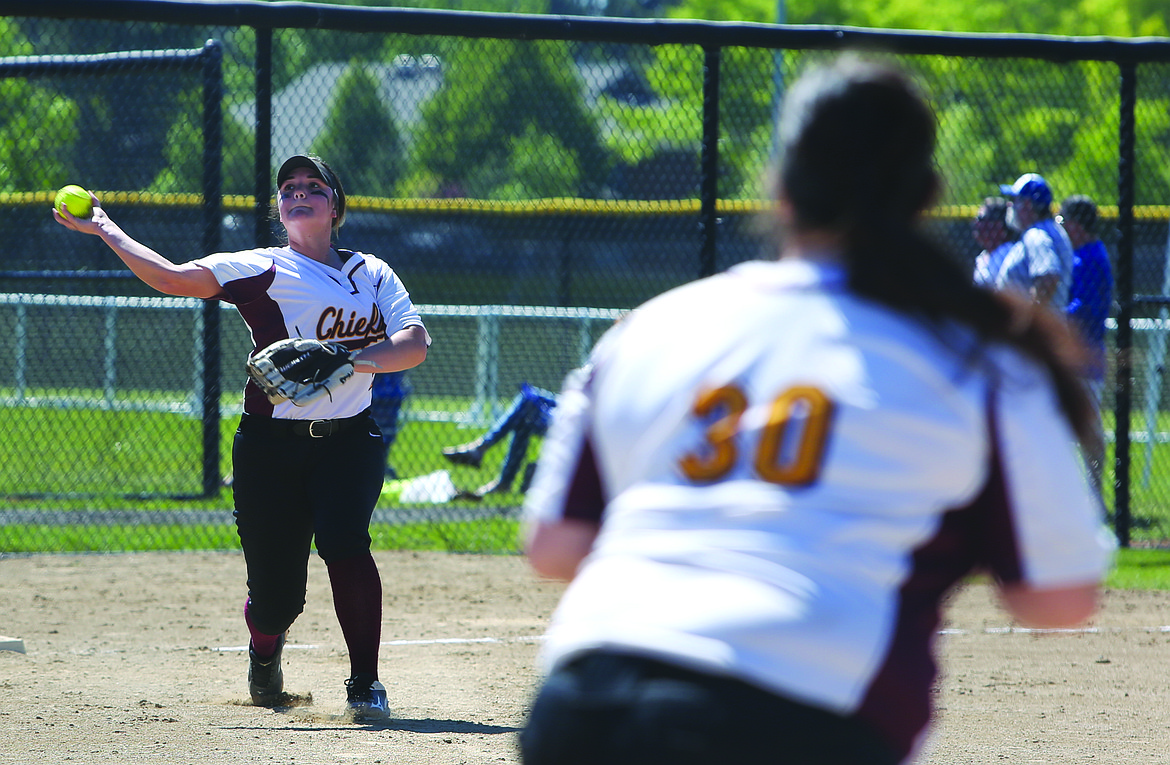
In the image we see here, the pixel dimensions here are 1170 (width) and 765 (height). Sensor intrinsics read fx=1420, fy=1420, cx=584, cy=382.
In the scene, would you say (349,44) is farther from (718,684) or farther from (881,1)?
(718,684)

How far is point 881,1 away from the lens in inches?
1495

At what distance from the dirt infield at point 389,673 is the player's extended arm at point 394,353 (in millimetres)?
1165

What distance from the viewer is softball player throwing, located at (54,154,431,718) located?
4594mm

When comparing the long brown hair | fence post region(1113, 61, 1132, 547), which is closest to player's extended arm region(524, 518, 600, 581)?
the long brown hair

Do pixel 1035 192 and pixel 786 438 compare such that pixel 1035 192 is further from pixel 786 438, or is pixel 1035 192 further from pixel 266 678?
pixel 786 438

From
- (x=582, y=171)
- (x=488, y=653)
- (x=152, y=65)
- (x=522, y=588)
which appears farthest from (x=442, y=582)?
(x=582, y=171)

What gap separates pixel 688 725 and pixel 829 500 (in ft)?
0.93

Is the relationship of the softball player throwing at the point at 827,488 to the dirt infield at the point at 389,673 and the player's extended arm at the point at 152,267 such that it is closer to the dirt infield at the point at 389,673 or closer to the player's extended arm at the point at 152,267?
the dirt infield at the point at 389,673

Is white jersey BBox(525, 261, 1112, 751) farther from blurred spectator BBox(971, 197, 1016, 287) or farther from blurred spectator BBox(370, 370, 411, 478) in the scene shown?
blurred spectator BBox(370, 370, 411, 478)

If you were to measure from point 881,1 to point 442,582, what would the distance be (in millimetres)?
33544

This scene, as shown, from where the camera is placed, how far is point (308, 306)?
4.67m

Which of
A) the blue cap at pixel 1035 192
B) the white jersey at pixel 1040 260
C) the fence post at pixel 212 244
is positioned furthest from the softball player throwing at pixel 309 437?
the blue cap at pixel 1035 192

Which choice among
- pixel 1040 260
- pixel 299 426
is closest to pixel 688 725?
pixel 299 426

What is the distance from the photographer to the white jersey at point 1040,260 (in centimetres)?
823
